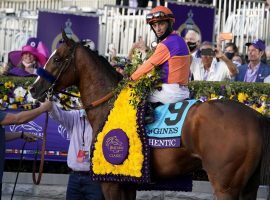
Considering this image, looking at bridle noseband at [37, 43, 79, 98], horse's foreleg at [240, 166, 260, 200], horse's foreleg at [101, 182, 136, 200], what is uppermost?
bridle noseband at [37, 43, 79, 98]

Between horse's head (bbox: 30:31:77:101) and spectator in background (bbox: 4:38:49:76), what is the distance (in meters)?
3.24

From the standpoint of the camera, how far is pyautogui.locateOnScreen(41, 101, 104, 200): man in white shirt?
923 cm

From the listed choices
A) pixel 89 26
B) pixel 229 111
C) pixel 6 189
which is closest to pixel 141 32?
pixel 89 26

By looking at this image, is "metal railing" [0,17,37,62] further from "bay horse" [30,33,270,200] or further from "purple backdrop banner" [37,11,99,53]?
"bay horse" [30,33,270,200]

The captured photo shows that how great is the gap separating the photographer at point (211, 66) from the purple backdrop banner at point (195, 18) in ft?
5.15

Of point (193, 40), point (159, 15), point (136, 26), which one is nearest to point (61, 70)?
point (159, 15)

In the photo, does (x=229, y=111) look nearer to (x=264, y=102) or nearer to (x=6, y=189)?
(x=264, y=102)

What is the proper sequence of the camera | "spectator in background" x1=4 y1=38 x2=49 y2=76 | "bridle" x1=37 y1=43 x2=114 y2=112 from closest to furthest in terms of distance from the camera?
1. "bridle" x1=37 y1=43 x2=114 y2=112
2. the camera
3. "spectator in background" x1=4 y1=38 x2=49 y2=76

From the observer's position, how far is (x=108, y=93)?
9.34 meters

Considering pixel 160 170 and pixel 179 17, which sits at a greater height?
pixel 179 17

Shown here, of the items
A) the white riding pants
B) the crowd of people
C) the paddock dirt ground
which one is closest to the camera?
the paddock dirt ground

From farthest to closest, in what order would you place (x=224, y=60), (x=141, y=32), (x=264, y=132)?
(x=141, y=32)
(x=224, y=60)
(x=264, y=132)

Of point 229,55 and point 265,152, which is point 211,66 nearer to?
point 229,55

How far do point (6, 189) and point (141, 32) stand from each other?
635cm
